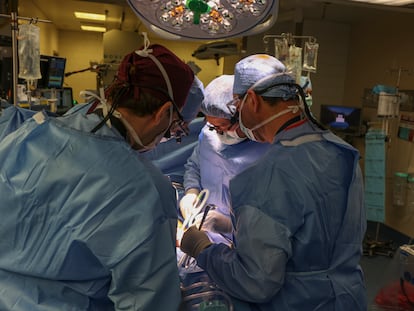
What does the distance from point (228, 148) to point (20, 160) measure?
1.31m

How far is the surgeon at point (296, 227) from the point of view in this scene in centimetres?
A: 119

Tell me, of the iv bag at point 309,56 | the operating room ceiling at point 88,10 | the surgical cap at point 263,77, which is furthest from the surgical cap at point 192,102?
the operating room ceiling at point 88,10

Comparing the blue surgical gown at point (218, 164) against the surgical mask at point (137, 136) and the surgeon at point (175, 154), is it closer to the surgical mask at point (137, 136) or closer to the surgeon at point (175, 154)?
the surgeon at point (175, 154)

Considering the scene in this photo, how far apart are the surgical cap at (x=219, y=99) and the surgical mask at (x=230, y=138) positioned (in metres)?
0.09

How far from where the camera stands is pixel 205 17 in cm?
113

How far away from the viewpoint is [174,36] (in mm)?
1210

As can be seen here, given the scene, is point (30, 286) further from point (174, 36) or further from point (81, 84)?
point (81, 84)

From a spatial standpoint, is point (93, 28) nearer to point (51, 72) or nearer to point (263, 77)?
point (51, 72)

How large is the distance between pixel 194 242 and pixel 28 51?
6.19 feet

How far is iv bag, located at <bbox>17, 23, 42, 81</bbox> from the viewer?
2.58 m

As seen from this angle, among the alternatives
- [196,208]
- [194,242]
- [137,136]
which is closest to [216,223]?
[196,208]

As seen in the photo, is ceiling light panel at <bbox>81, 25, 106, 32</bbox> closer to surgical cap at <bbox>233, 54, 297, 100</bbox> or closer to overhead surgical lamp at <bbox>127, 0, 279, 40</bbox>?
surgical cap at <bbox>233, 54, 297, 100</bbox>

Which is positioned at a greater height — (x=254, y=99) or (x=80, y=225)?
(x=254, y=99)

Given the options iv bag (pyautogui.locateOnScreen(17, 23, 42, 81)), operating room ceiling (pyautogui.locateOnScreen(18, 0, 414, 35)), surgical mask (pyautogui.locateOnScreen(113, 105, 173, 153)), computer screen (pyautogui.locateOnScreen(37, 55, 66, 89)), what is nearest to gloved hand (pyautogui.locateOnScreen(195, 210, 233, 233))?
surgical mask (pyautogui.locateOnScreen(113, 105, 173, 153))
